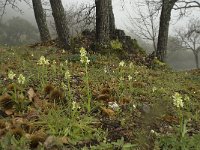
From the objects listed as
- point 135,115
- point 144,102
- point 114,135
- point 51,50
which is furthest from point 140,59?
point 114,135

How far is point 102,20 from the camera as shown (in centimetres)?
1409

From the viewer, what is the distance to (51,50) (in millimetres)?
14352

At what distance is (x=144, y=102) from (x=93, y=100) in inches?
39.5

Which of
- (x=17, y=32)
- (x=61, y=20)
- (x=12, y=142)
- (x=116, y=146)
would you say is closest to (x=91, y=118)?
(x=116, y=146)

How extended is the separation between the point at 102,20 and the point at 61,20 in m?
1.64

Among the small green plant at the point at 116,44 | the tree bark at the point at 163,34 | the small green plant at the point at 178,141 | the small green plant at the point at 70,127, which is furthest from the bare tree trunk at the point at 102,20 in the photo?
the small green plant at the point at 178,141

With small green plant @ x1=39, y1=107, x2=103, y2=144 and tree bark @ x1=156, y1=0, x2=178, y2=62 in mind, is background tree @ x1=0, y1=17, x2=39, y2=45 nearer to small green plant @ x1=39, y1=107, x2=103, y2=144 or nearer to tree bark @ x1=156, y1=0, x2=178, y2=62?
tree bark @ x1=156, y1=0, x2=178, y2=62

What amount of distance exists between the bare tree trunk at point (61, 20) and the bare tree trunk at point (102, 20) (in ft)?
4.03

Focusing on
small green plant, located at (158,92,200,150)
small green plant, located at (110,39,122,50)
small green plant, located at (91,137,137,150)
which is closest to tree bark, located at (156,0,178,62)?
small green plant, located at (110,39,122,50)

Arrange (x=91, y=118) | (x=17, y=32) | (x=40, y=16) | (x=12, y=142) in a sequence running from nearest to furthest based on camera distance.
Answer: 1. (x=12, y=142)
2. (x=91, y=118)
3. (x=40, y=16)
4. (x=17, y=32)

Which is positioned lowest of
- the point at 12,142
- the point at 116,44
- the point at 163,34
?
the point at 12,142

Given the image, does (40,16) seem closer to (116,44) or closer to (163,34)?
(116,44)

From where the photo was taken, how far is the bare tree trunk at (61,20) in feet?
47.4

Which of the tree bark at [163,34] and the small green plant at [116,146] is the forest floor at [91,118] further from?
the tree bark at [163,34]
